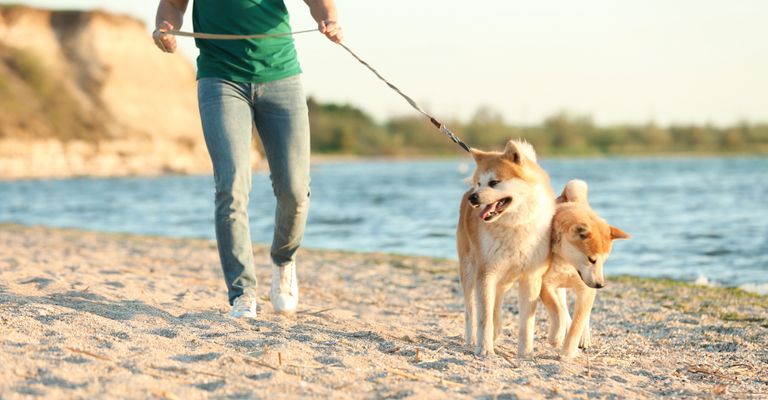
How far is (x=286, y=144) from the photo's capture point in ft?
15.4

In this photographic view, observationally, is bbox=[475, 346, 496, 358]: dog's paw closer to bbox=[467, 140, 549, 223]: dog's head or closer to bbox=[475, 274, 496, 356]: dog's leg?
bbox=[475, 274, 496, 356]: dog's leg

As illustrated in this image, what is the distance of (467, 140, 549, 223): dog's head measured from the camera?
4.08 meters

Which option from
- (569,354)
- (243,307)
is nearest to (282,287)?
(243,307)

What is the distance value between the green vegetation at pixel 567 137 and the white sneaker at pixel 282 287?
6247cm

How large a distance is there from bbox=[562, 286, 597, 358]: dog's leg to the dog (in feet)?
0.66

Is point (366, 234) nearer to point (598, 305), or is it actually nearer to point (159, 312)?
point (598, 305)

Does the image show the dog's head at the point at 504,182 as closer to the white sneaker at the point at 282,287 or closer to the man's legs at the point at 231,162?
the man's legs at the point at 231,162

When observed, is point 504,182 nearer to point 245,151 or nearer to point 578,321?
point 578,321

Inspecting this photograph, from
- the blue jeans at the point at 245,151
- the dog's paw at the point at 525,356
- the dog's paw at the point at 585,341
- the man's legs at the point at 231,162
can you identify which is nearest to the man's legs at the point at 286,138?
the blue jeans at the point at 245,151

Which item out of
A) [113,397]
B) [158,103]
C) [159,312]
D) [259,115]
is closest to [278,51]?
[259,115]

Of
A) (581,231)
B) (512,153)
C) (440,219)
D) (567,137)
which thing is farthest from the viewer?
(567,137)

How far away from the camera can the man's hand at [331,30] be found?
4.59 metres

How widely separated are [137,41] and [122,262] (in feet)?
151

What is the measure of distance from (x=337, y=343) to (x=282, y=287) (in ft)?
3.30
